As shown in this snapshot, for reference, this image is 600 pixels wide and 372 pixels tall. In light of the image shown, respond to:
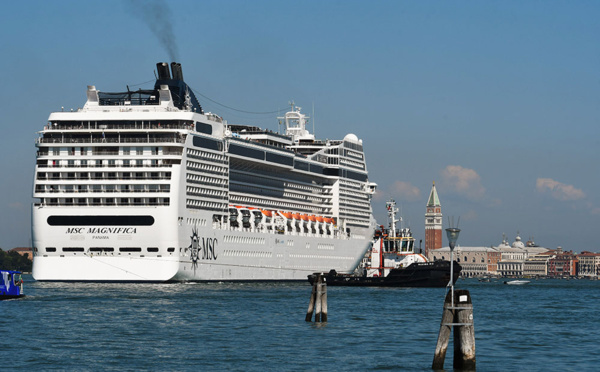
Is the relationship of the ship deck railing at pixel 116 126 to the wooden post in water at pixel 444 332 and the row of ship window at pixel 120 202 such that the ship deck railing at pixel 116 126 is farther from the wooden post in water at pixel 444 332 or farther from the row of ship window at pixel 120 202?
the wooden post in water at pixel 444 332

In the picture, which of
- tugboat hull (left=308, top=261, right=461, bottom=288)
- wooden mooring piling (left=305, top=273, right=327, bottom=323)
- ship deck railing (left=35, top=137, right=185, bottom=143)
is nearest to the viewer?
wooden mooring piling (left=305, top=273, right=327, bottom=323)

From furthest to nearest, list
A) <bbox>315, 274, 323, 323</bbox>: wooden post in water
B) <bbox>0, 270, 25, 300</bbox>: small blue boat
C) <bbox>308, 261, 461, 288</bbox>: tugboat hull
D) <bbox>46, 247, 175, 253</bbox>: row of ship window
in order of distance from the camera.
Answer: <bbox>308, 261, 461, 288</bbox>: tugboat hull < <bbox>46, 247, 175, 253</bbox>: row of ship window < <bbox>0, 270, 25, 300</bbox>: small blue boat < <bbox>315, 274, 323, 323</bbox>: wooden post in water

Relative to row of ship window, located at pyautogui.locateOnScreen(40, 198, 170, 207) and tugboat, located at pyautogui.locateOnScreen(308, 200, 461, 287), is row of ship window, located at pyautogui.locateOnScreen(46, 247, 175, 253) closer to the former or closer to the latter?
row of ship window, located at pyautogui.locateOnScreen(40, 198, 170, 207)

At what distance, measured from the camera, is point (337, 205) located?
4668 inches

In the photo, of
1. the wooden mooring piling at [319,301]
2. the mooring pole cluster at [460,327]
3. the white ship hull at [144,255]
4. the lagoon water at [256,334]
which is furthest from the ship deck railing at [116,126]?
the mooring pole cluster at [460,327]

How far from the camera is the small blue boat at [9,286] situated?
67.2 metres

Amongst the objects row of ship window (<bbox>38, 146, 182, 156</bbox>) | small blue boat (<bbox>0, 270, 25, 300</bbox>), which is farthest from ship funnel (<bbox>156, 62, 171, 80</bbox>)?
small blue boat (<bbox>0, 270, 25, 300</bbox>)

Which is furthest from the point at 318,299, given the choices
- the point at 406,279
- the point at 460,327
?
the point at 406,279

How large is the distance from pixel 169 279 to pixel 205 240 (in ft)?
23.5

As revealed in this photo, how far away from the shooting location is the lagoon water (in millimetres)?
37594

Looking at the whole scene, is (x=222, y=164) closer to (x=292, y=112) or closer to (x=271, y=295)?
(x=271, y=295)

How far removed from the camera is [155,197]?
272 ft

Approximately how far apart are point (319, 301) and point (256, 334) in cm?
606

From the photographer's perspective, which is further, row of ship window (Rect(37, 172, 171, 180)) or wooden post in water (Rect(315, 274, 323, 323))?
row of ship window (Rect(37, 172, 171, 180))
